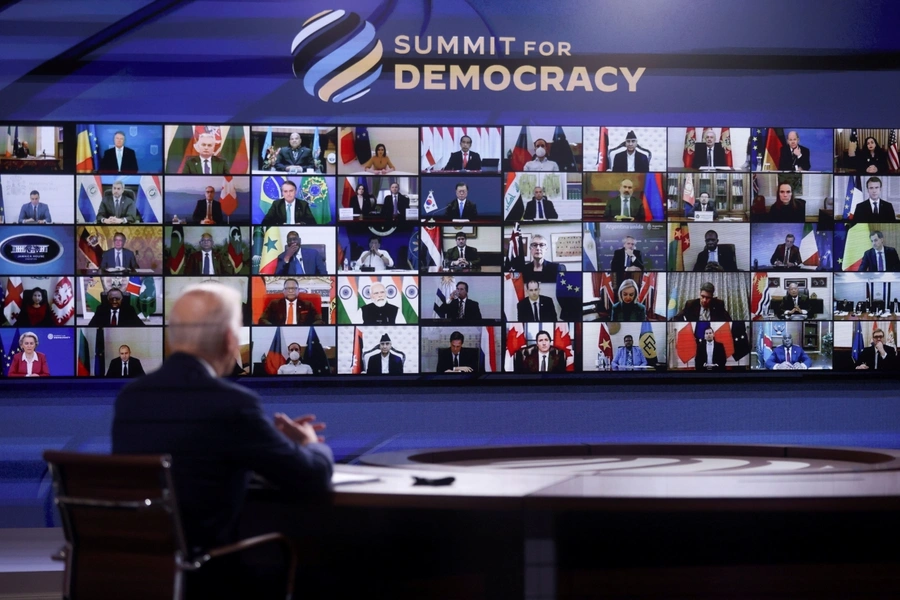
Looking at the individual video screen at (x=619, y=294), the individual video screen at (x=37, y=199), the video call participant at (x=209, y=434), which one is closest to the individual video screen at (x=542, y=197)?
the individual video screen at (x=619, y=294)

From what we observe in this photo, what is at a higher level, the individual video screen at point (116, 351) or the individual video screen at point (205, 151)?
the individual video screen at point (205, 151)

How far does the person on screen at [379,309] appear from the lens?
4.55 m

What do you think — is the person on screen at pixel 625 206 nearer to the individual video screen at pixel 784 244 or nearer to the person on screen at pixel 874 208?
the individual video screen at pixel 784 244

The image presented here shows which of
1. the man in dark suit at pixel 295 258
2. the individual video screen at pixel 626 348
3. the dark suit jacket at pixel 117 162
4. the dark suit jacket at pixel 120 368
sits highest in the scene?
the dark suit jacket at pixel 117 162

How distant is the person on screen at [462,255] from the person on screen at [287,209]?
2.27ft

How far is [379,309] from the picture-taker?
4.55 m

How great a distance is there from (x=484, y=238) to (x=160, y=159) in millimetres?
1550

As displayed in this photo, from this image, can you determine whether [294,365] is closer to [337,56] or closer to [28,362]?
[28,362]

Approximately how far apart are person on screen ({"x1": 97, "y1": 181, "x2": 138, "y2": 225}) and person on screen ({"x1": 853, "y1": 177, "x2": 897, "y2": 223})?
135 inches

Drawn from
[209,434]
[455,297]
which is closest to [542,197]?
[455,297]

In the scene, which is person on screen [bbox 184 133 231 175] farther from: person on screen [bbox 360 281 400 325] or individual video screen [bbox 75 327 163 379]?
person on screen [bbox 360 281 400 325]

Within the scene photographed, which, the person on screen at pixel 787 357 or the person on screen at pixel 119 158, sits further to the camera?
the person on screen at pixel 787 357

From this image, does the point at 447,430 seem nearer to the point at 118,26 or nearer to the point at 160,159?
the point at 160,159

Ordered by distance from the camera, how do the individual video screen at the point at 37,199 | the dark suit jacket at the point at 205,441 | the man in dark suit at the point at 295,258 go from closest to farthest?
the dark suit jacket at the point at 205,441
the individual video screen at the point at 37,199
the man in dark suit at the point at 295,258
